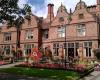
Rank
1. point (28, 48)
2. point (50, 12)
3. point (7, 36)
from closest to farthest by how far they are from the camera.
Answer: point (28, 48), point (50, 12), point (7, 36)

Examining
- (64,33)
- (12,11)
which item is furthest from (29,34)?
(12,11)

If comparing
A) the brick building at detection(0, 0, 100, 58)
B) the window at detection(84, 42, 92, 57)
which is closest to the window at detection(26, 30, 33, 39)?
the brick building at detection(0, 0, 100, 58)

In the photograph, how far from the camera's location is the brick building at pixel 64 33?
35.8 m

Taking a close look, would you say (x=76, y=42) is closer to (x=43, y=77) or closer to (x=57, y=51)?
(x=57, y=51)

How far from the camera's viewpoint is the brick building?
35.8 meters

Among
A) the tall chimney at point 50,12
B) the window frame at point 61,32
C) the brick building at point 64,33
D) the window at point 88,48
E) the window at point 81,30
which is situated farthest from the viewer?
the tall chimney at point 50,12

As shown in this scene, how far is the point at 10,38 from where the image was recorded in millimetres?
47906

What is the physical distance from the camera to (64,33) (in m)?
39.0

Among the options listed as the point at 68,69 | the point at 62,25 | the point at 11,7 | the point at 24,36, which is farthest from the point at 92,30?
the point at 11,7

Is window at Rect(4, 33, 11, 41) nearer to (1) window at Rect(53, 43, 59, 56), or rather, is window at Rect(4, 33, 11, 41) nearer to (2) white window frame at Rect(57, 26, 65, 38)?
(1) window at Rect(53, 43, 59, 56)

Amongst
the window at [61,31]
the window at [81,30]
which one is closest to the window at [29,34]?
the window at [61,31]

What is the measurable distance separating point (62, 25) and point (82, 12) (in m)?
4.51

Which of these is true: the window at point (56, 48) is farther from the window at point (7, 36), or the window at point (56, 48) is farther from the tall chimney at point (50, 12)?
the window at point (7, 36)

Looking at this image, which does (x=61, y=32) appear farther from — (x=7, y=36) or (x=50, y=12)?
(x=7, y=36)
